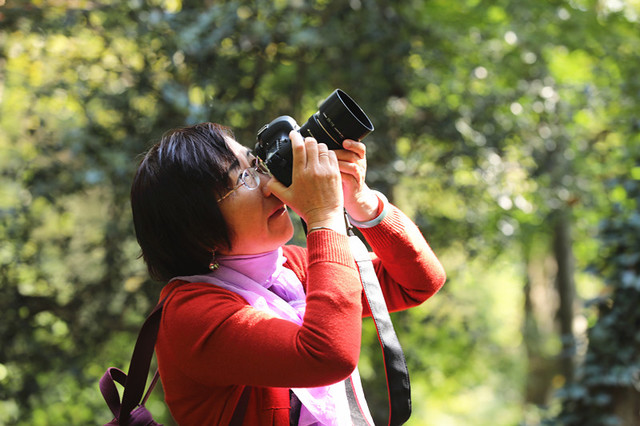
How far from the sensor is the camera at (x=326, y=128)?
1.13 metres

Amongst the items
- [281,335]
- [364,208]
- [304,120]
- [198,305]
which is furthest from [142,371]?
[304,120]

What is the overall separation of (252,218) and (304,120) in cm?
224

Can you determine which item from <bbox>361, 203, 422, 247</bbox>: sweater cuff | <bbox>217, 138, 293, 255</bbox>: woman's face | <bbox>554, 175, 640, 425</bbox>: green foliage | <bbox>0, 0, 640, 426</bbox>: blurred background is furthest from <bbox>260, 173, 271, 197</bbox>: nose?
<bbox>554, 175, 640, 425</bbox>: green foliage

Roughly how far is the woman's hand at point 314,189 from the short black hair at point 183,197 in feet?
0.44

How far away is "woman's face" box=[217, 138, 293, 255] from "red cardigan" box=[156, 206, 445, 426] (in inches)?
4.3

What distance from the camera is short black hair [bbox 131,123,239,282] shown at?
104cm

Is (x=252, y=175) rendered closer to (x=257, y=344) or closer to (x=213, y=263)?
(x=213, y=263)

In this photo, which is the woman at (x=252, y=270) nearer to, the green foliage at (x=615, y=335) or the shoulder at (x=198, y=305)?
the shoulder at (x=198, y=305)

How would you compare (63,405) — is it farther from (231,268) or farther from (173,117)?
(231,268)

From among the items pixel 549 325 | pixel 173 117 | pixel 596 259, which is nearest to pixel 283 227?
pixel 173 117

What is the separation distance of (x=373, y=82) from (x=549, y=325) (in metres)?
6.71

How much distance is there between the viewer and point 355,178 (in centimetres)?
119

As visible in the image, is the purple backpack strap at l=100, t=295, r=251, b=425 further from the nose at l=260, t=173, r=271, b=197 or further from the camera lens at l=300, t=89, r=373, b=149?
the camera lens at l=300, t=89, r=373, b=149

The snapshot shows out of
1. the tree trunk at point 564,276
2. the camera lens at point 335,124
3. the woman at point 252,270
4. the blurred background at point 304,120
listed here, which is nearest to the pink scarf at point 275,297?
the woman at point 252,270
